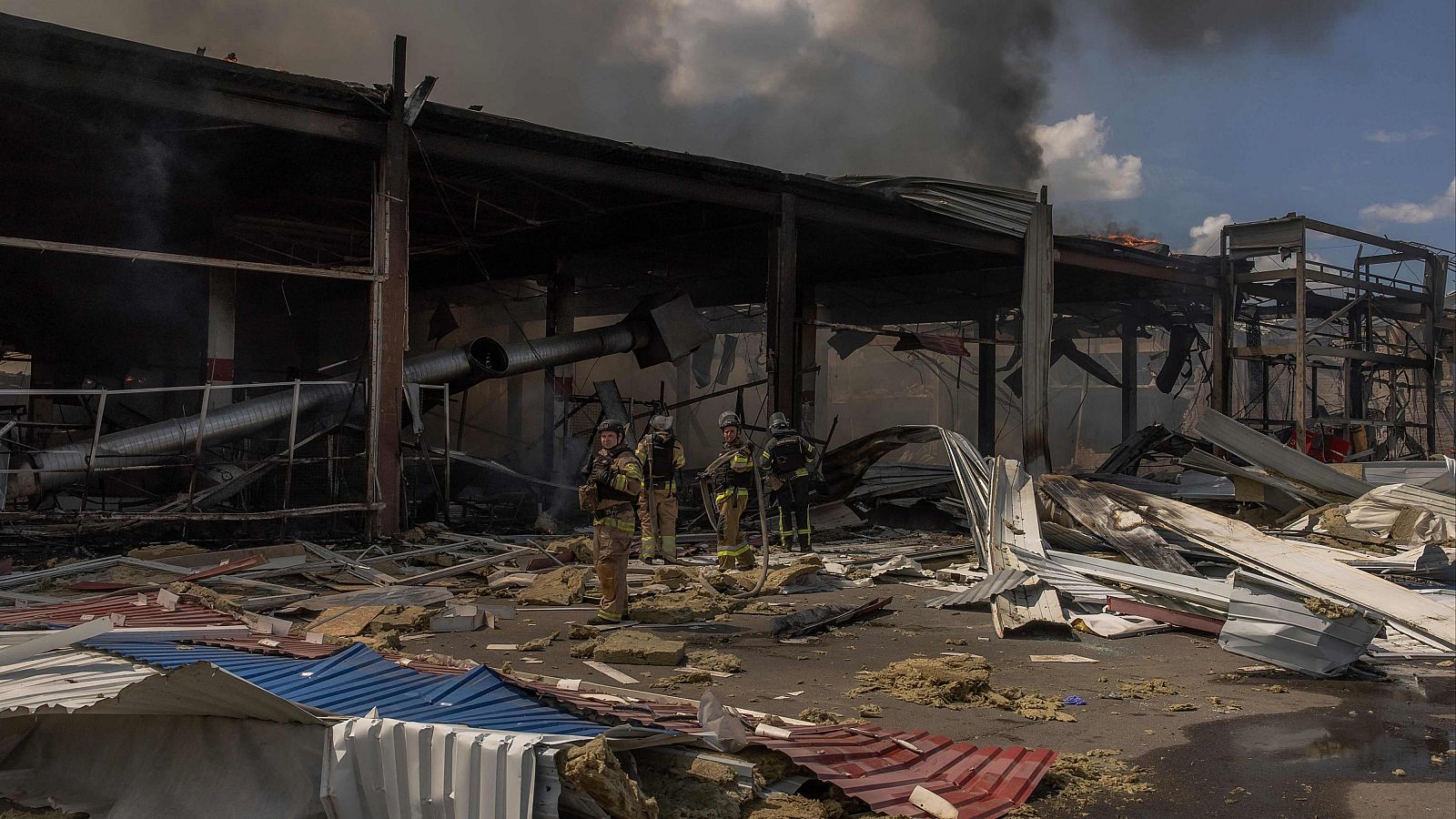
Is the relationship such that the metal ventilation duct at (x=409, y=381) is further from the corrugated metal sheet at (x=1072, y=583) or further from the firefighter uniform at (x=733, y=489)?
the corrugated metal sheet at (x=1072, y=583)

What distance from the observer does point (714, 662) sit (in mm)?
7121

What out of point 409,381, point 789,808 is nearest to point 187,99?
point 409,381

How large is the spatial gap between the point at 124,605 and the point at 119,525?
4.78m

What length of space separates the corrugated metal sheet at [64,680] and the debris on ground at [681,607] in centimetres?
450

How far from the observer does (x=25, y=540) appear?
11766 mm

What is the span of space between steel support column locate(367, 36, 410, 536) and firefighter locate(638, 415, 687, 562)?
8.85ft

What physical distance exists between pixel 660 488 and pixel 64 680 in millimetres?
7758

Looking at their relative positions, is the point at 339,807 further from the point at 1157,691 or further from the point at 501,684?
the point at 1157,691

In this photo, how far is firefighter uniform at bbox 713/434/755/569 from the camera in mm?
11320


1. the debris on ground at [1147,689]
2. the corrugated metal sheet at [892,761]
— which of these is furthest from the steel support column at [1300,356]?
the corrugated metal sheet at [892,761]

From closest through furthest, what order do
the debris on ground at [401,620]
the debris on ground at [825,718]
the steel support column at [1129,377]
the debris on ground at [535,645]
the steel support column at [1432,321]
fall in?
the debris on ground at [825,718], the debris on ground at [535,645], the debris on ground at [401,620], the steel support column at [1432,321], the steel support column at [1129,377]

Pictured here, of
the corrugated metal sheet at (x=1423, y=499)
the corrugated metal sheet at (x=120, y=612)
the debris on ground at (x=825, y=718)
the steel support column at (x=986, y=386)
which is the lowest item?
the debris on ground at (x=825, y=718)

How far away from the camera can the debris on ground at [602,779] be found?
11.0 feet

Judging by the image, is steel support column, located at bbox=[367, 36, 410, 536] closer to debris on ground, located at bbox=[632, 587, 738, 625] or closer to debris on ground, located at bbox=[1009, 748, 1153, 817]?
debris on ground, located at bbox=[632, 587, 738, 625]
